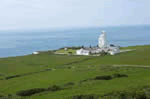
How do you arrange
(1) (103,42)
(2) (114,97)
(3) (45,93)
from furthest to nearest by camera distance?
(1) (103,42)
(3) (45,93)
(2) (114,97)

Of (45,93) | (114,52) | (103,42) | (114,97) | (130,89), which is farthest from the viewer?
(103,42)

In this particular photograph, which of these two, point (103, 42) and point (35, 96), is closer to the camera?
point (35, 96)

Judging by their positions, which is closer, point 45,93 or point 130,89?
point 130,89

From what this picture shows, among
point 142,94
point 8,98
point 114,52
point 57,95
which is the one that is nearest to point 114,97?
point 142,94

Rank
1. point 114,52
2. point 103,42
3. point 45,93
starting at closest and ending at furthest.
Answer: point 45,93 < point 114,52 < point 103,42

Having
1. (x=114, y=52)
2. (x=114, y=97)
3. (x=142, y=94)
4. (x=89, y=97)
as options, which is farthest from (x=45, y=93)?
(x=114, y=52)

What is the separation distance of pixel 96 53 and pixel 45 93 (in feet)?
132

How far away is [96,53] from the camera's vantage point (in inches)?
2334

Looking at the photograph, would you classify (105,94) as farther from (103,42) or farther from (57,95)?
(103,42)

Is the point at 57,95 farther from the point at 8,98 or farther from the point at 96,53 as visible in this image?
the point at 96,53

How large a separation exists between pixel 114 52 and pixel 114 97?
40.9m

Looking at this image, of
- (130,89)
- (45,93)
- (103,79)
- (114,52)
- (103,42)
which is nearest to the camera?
(130,89)

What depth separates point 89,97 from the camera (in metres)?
16.8

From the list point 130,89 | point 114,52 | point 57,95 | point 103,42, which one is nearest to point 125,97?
point 130,89
